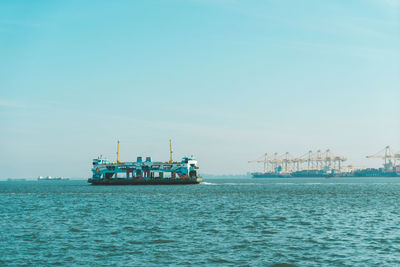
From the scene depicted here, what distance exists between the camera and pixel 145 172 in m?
144

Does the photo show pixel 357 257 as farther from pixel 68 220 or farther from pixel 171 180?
pixel 171 180

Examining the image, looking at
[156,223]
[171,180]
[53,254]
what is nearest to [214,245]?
[53,254]

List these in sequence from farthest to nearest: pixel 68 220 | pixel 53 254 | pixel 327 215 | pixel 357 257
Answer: pixel 327 215, pixel 68 220, pixel 53 254, pixel 357 257

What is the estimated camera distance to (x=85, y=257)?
25.2 metres

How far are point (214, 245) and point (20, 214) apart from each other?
28.7 m

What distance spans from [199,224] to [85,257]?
1487cm

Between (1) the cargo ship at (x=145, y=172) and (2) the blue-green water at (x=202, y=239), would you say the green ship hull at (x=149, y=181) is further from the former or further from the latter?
(2) the blue-green water at (x=202, y=239)

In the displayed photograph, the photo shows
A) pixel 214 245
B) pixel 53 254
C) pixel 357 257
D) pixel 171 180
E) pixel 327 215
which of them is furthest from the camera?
pixel 171 180

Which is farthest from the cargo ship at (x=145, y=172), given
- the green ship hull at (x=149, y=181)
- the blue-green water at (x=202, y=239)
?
the blue-green water at (x=202, y=239)

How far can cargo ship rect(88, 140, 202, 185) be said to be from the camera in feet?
464

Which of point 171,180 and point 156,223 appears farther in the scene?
point 171,180

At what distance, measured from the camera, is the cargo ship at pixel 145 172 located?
142 m

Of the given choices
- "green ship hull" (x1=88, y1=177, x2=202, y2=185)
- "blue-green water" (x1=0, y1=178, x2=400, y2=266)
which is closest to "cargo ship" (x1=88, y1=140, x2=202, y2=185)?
"green ship hull" (x1=88, y1=177, x2=202, y2=185)

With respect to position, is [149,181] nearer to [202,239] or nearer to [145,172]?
[145,172]
